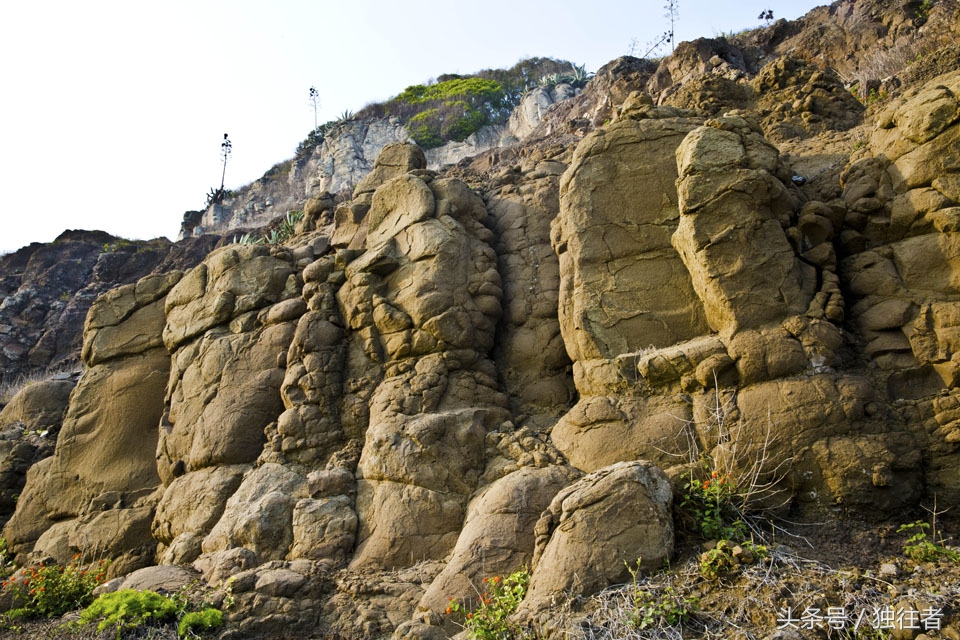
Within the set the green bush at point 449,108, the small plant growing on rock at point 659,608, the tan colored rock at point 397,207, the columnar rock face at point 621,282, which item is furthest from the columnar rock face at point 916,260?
the green bush at point 449,108

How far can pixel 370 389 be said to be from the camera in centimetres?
861

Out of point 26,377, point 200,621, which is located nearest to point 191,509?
point 200,621

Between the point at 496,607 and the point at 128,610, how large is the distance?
3274mm

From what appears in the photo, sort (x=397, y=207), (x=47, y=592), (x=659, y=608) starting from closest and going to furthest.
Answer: (x=659, y=608)
(x=47, y=592)
(x=397, y=207)

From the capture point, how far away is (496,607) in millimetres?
5641

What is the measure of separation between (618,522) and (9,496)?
9.90 metres

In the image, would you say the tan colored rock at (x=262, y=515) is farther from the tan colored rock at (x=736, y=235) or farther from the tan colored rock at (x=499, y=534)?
the tan colored rock at (x=736, y=235)

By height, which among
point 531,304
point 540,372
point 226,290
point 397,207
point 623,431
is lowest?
point 623,431

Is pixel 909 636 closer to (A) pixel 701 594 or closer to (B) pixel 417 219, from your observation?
(A) pixel 701 594

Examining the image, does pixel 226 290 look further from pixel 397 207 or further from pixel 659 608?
pixel 659 608

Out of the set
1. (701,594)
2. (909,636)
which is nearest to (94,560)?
(701,594)

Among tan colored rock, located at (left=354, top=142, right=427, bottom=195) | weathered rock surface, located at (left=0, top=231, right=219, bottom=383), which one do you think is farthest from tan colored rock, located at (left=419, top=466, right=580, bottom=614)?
weathered rock surface, located at (left=0, top=231, right=219, bottom=383)

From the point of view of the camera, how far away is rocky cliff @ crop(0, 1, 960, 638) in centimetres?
614

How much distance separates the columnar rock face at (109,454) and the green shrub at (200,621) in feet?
11.4
